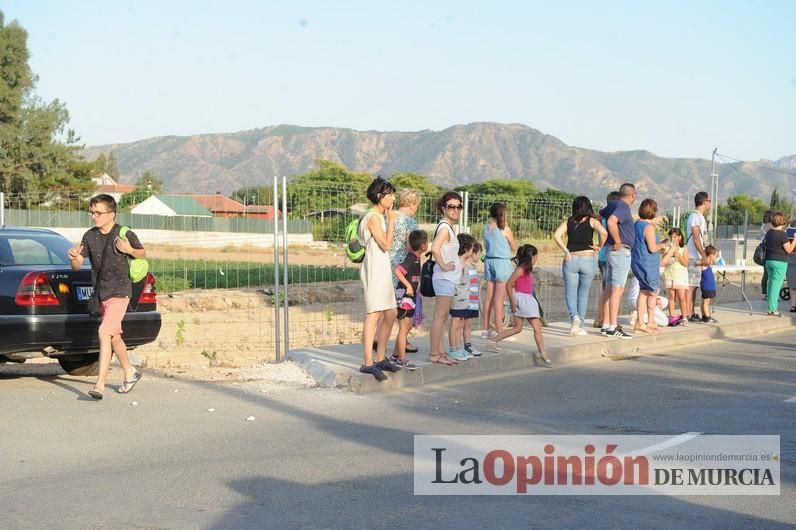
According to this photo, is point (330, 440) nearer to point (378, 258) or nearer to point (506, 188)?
point (378, 258)

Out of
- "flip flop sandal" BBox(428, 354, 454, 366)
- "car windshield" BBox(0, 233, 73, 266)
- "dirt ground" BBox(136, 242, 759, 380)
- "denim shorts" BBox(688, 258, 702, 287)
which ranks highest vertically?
"car windshield" BBox(0, 233, 73, 266)

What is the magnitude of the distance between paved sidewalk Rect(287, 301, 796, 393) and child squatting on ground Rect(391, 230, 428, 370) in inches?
11.2

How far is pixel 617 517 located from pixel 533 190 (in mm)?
139303

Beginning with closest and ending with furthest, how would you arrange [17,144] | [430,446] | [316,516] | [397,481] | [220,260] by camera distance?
[316,516]
[397,481]
[430,446]
[220,260]
[17,144]

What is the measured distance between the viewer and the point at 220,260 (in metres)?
20.1

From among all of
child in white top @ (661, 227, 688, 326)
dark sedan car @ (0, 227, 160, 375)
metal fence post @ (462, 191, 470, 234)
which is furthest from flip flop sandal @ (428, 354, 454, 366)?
child in white top @ (661, 227, 688, 326)

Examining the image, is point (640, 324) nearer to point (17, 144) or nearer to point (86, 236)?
point (86, 236)

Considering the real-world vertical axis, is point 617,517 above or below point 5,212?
below

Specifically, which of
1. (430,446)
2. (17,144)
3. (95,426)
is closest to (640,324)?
(430,446)

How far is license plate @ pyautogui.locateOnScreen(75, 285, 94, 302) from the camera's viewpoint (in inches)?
379

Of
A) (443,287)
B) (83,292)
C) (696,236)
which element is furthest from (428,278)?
(696,236)

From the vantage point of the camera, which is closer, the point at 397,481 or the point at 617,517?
the point at 617,517

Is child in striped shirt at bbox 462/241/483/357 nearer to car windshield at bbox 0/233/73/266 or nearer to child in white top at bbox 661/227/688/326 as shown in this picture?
child in white top at bbox 661/227/688/326

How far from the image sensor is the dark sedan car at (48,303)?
9.22 meters
